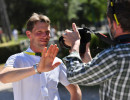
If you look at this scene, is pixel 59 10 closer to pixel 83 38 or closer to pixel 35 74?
pixel 35 74

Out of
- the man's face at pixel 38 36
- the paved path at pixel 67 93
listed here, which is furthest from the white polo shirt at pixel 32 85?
the paved path at pixel 67 93

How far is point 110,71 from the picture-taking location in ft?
4.32

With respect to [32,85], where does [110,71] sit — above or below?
above

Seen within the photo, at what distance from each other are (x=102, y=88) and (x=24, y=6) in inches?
1760

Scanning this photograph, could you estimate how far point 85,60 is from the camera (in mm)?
1691

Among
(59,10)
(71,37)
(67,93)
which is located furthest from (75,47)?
(59,10)

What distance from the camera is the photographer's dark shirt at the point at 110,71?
4.28 ft

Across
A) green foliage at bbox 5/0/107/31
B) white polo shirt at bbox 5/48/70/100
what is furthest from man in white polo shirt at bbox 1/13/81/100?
green foliage at bbox 5/0/107/31

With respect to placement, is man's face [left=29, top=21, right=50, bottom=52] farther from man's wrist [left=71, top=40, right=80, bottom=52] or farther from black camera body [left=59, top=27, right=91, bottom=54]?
man's wrist [left=71, top=40, right=80, bottom=52]

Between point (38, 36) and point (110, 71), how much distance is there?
105 cm

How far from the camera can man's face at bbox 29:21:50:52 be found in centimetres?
215

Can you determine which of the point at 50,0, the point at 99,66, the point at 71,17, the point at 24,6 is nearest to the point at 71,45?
the point at 99,66

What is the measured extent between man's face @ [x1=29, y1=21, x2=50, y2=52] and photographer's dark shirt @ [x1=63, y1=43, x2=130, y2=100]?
800 millimetres

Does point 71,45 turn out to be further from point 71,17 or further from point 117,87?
point 71,17
